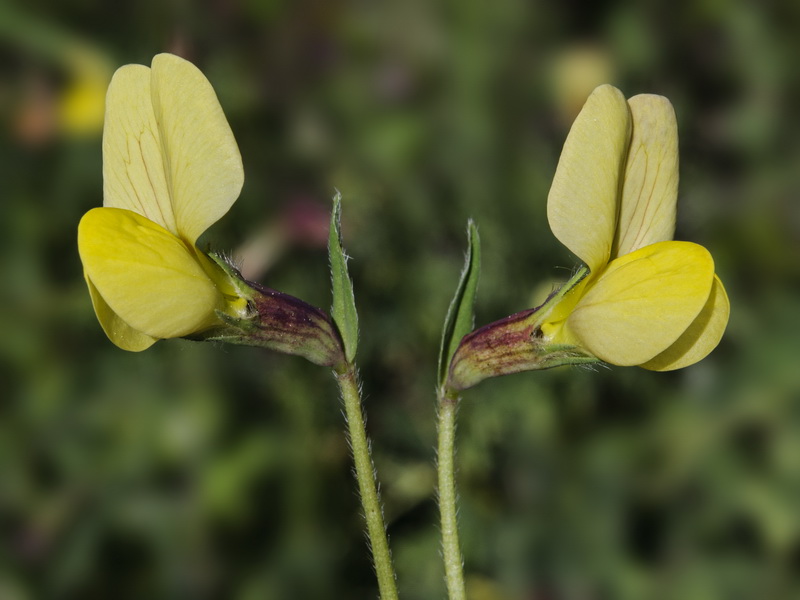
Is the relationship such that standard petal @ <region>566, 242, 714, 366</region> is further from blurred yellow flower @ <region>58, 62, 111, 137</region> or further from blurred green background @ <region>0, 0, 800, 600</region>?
blurred yellow flower @ <region>58, 62, 111, 137</region>

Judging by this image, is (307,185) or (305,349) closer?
(305,349)

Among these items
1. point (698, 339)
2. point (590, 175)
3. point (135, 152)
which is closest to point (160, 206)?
point (135, 152)

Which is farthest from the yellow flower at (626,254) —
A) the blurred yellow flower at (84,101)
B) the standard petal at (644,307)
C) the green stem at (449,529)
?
the blurred yellow flower at (84,101)

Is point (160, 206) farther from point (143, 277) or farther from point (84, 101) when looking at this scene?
point (84, 101)

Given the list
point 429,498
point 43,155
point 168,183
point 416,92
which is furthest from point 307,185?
point 168,183

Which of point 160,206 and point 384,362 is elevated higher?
point 160,206

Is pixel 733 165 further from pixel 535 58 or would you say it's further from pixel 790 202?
pixel 535 58

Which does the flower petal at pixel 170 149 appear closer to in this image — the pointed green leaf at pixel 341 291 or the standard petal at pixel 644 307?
the pointed green leaf at pixel 341 291

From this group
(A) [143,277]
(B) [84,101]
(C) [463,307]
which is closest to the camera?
(A) [143,277]
